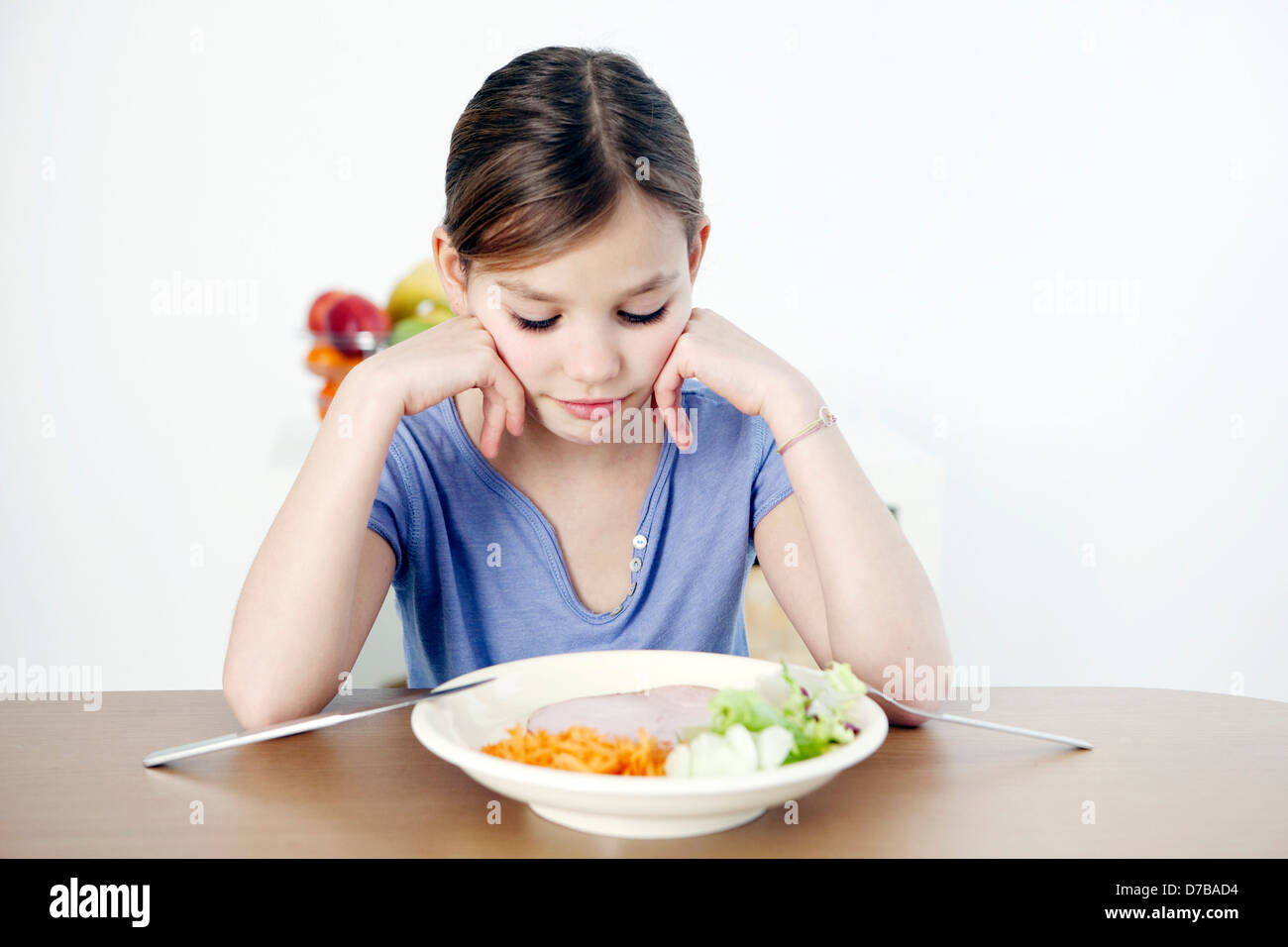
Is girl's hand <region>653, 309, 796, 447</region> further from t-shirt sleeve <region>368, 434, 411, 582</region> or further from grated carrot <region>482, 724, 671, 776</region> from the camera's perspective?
grated carrot <region>482, 724, 671, 776</region>

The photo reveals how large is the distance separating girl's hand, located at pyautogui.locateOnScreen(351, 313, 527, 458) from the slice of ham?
38cm

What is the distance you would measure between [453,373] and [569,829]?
53 cm

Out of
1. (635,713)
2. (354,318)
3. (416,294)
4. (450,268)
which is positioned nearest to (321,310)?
(354,318)

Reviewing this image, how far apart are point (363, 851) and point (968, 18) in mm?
2732

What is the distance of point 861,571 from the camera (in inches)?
42.2

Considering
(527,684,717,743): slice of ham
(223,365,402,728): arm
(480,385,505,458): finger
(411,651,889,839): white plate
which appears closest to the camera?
(411,651,889,839): white plate

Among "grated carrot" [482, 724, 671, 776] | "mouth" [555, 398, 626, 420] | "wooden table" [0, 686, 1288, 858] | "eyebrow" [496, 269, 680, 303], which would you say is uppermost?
"eyebrow" [496, 269, 680, 303]

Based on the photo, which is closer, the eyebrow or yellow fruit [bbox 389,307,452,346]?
the eyebrow

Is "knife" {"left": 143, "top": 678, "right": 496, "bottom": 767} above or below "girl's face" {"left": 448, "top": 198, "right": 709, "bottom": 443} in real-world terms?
below

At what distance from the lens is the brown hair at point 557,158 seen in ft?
3.58

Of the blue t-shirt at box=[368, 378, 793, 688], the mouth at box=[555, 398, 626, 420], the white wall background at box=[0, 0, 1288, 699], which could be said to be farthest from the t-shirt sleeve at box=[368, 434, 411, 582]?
the white wall background at box=[0, 0, 1288, 699]

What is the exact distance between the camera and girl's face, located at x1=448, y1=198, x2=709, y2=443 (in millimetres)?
1078
